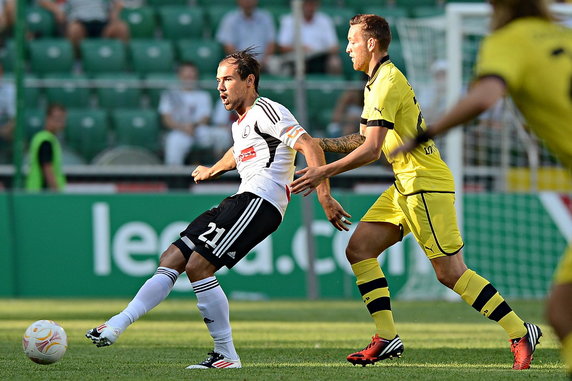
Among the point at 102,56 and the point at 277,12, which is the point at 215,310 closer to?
the point at 102,56

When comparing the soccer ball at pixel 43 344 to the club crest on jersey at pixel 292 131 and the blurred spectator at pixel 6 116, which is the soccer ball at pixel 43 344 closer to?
the club crest on jersey at pixel 292 131

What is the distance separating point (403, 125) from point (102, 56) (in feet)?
34.1

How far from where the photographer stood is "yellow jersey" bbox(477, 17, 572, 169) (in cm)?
404

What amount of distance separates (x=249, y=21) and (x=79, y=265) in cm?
503

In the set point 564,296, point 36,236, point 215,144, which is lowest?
point 36,236

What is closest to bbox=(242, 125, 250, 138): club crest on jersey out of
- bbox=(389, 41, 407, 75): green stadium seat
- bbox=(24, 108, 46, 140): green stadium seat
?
bbox=(24, 108, 46, 140): green stadium seat

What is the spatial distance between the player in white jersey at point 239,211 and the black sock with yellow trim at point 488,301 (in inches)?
36.6

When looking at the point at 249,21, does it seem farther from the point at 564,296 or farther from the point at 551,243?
the point at 564,296

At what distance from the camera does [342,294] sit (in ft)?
45.9

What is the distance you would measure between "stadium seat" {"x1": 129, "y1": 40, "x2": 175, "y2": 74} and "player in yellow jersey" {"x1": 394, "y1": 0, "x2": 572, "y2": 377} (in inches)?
502

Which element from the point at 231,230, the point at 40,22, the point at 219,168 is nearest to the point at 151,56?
the point at 40,22

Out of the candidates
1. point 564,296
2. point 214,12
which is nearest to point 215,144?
point 214,12

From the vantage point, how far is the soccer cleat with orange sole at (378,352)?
6.79 meters

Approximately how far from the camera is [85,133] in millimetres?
14328
